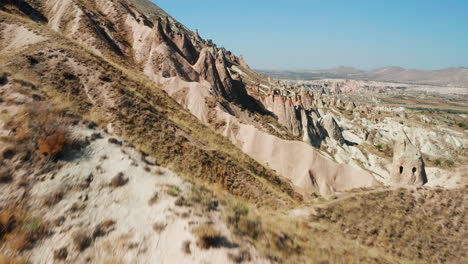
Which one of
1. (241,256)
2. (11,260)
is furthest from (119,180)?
(241,256)

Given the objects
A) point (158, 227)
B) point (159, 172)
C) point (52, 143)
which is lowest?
point (158, 227)

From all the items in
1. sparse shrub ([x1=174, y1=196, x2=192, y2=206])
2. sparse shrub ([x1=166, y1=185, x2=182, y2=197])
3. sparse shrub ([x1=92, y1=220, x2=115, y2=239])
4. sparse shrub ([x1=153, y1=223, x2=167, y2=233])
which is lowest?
sparse shrub ([x1=92, y1=220, x2=115, y2=239])

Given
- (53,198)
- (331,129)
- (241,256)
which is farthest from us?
(331,129)

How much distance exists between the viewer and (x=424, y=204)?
37.1 ft

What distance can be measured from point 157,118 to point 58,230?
10.5m

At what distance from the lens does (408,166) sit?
66.8 ft

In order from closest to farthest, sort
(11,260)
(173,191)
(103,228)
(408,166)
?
(11,260) < (103,228) < (173,191) < (408,166)

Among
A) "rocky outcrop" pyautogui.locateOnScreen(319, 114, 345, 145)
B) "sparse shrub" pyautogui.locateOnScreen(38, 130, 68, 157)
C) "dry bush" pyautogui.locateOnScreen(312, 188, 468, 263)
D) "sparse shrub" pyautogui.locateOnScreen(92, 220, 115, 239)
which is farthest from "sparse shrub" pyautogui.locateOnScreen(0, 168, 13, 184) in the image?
"rocky outcrop" pyautogui.locateOnScreen(319, 114, 345, 145)

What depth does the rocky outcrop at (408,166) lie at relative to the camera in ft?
65.7

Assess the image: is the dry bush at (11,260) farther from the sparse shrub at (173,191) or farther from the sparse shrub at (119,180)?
the sparse shrub at (173,191)

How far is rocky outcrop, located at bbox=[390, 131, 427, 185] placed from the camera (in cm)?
2003

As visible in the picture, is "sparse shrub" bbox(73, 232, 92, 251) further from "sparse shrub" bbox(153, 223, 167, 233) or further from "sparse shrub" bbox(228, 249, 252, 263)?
"sparse shrub" bbox(228, 249, 252, 263)

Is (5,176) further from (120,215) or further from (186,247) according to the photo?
(186,247)

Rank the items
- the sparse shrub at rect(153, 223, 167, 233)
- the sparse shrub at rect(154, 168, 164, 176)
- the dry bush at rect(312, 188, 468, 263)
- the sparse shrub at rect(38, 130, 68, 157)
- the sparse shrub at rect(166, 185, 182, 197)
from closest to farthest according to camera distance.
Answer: the sparse shrub at rect(153, 223, 167, 233)
the sparse shrub at rect(166, 185, 182, 197)
the sparse shrub at rect(38, 130, 68, 157)
the sparse shrub at rect(154, 168, 164, 176)
the dry bush at rect(312, 188, 468, 263)
